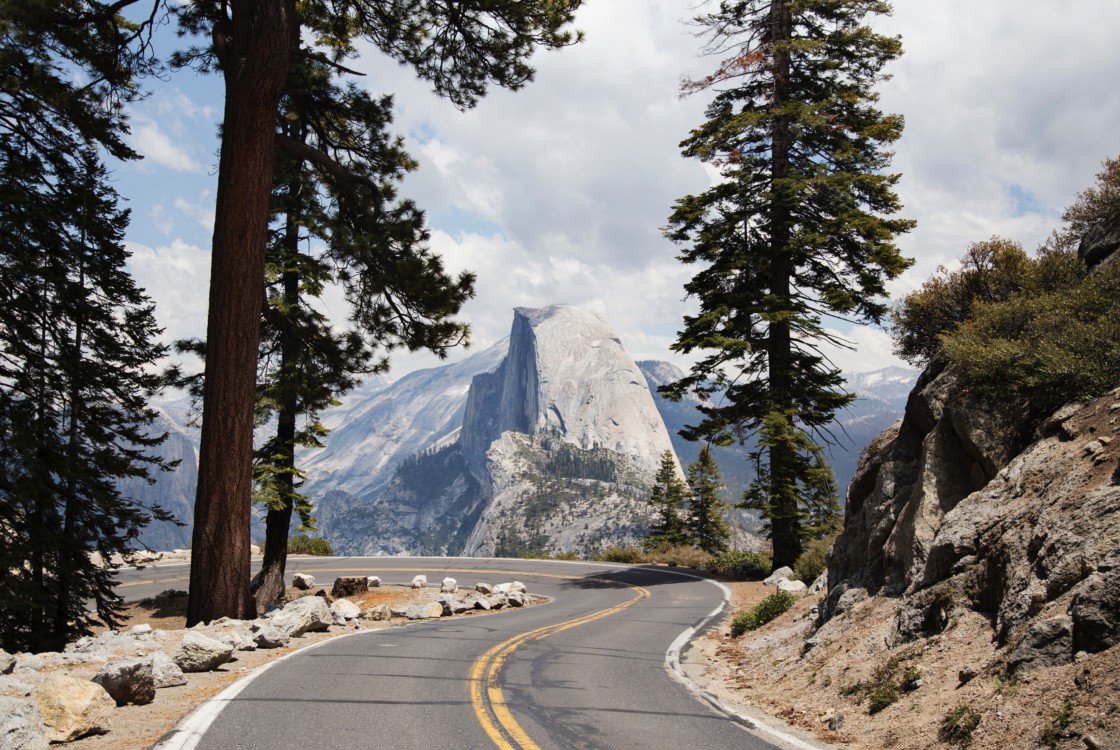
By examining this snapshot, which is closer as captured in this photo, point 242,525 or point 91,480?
point 242,525

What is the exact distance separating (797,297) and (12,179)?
766 inches

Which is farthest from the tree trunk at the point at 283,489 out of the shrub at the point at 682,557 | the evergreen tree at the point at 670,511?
the evergreen tree at the point at 670,511

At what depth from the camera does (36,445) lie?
37.2ft

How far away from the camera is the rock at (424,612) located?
638 inches

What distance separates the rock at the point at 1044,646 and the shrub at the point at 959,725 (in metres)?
0.48

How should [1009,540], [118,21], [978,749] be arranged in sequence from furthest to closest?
[118,21]
[1009,540]
[978,749]

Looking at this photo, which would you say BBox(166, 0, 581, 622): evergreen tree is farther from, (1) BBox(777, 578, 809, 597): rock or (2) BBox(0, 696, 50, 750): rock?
(1) BBox(777, 578, 809, 597): rock

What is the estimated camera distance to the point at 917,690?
21.7 feet

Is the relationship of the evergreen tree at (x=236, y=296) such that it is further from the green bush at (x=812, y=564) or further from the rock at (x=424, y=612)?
the green bush at (x=812, y=564)

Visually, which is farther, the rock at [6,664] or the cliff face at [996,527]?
the rock at [6,664]

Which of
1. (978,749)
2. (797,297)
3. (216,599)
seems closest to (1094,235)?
(978,749)

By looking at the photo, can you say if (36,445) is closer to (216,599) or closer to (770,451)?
(216,599)

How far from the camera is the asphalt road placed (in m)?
5.85

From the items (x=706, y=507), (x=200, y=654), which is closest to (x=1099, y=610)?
(x=200, y=654)
